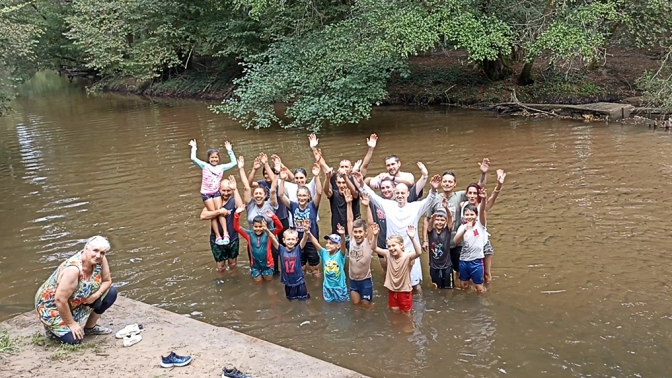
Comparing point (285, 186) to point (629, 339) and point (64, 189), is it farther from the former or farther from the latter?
point (64, 189)

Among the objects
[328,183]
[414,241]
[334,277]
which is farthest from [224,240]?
[414,241]

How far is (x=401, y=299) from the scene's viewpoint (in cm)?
631

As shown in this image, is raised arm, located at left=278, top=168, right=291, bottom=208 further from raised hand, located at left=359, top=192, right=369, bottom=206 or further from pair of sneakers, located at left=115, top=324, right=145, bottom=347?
pair of sneakers, located at left=115, top=324, right=145, bottom=347

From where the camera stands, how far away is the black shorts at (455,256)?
6.68 m

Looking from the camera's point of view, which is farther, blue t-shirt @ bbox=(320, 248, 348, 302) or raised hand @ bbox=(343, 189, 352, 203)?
raised hand @ bbox=(343, 189, 352, 203)

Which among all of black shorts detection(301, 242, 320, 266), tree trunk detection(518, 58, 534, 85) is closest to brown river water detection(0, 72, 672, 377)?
black shorts detection(301, 242, 320, 266)

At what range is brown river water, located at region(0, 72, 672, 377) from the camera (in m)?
5.66

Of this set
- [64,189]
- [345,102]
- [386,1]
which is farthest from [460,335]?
[386,1]

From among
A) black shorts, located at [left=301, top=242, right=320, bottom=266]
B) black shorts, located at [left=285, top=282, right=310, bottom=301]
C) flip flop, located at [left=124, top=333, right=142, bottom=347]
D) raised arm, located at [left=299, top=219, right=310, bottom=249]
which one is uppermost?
raised arm, located at [left=299, top=219, right=310, bottom=249]

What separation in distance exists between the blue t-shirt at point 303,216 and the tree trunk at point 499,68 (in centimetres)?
1647

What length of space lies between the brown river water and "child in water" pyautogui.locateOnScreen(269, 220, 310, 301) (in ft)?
0.59

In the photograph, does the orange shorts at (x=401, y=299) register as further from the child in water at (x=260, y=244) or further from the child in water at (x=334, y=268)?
the child in water at (x=260, y=244)

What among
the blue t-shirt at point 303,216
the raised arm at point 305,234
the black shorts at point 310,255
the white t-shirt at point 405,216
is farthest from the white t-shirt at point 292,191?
the white t-shirt at point 405,216

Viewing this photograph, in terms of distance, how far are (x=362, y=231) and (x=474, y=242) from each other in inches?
50.3
